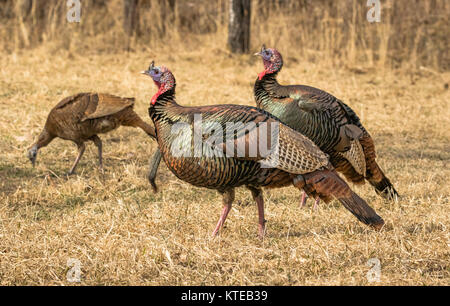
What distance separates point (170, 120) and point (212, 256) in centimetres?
85

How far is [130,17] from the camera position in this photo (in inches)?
419

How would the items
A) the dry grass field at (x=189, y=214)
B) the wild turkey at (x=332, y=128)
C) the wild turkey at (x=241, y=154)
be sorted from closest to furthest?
the dry grass field at (x=189, y=214) → the wild turkey at (x=241, y=154) → the wild turkey at (x=332, y=128)

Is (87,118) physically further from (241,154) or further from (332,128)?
(241,154)

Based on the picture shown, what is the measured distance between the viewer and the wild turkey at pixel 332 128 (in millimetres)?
4863

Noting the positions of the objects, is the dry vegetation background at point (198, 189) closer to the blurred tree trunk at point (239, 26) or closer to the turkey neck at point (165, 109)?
the blurred tree trunk at point (239, 26)

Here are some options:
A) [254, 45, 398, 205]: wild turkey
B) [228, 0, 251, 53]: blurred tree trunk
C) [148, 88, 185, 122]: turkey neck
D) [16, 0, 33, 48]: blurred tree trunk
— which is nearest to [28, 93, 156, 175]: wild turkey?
[254, 45, 398, 205]: wild turkey

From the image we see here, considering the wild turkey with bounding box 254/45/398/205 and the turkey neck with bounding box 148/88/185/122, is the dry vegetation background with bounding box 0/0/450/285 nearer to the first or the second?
the wild turkey with bounding box 254/45/398/205

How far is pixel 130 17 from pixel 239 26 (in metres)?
1.88

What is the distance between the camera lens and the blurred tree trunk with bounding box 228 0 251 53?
9.89m

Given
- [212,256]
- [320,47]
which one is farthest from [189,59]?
[212,256]

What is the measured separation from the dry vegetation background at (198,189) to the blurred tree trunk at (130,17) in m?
0.17

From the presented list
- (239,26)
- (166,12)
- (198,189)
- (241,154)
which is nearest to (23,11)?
(166,12)

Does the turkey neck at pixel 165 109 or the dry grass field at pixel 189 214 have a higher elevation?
the turkey neck at pixel 165 109

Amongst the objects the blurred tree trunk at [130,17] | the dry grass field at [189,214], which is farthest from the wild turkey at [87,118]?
the blurred tree trunk at [130,17]
